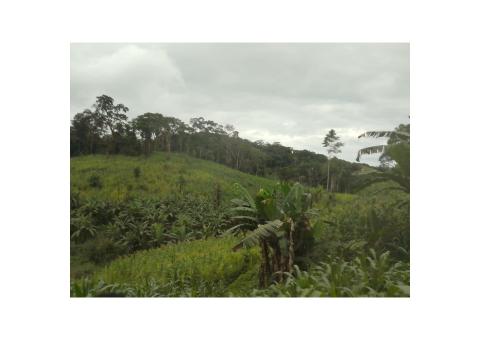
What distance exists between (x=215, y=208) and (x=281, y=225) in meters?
1.05

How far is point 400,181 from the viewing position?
15.9ft

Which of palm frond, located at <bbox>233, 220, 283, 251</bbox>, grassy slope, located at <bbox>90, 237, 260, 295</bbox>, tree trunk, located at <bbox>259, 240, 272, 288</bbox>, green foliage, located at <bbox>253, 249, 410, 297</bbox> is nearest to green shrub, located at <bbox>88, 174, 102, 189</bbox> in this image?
grassy slope, located at <bbox>90, 237, 260, 295</bbox>

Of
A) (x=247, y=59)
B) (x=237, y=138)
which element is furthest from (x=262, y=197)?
(x=247, y=59)

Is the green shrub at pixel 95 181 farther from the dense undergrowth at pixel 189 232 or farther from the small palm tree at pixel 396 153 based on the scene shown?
the small palm tree at pixel 396 153

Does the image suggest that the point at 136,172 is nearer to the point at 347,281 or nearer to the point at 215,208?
the point at 215,208

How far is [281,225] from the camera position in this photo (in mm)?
4516

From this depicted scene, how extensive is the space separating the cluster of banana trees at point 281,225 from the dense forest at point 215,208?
0.04ft

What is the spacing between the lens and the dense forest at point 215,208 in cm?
471

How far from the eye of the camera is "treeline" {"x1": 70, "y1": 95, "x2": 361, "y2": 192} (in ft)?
16.4

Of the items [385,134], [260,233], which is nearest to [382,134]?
[385,134]

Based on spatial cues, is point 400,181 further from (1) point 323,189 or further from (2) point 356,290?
(2) point 356,290

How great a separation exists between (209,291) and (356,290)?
5.64 feet

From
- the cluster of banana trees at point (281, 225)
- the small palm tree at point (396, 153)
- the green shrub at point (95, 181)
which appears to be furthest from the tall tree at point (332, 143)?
the green shrub at point (95, 181)

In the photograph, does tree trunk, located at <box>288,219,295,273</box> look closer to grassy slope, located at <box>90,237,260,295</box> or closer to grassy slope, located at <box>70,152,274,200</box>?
grassy slope, located at <box>90,237,260,295</box>
